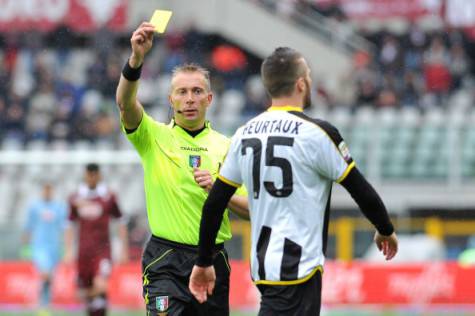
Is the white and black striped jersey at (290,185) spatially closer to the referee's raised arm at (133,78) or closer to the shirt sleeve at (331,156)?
the shirt sleeve at (331,156)

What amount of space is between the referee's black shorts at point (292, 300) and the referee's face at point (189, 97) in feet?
6.27

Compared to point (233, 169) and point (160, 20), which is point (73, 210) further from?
point (233, 169)

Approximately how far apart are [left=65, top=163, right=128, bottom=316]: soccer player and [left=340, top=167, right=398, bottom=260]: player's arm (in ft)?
30.2

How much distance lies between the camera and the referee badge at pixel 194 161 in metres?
7.87

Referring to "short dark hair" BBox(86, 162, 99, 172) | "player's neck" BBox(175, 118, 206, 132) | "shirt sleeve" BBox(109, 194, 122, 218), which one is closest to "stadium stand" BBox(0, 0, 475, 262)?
"shirt sleeve" BBox(109, 194, 122, 218)

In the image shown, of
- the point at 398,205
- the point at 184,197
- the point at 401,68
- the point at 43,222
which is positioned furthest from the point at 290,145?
the point at 401,68

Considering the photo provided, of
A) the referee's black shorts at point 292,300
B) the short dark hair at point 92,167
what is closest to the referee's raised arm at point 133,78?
the referee's black shorts at point 292,300

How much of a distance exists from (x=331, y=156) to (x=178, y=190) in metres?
1.82

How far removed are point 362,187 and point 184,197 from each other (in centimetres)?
179

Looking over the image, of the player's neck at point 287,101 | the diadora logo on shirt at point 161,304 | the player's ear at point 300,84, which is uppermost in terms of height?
the player's ear at point 300,84

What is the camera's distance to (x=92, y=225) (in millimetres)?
15602

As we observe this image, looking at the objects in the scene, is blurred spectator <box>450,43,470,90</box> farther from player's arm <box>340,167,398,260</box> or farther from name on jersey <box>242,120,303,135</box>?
name on jersey <box>242,120,303,135</box>

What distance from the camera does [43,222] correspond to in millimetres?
17938

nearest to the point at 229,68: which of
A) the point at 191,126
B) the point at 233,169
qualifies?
the point at 191,126
